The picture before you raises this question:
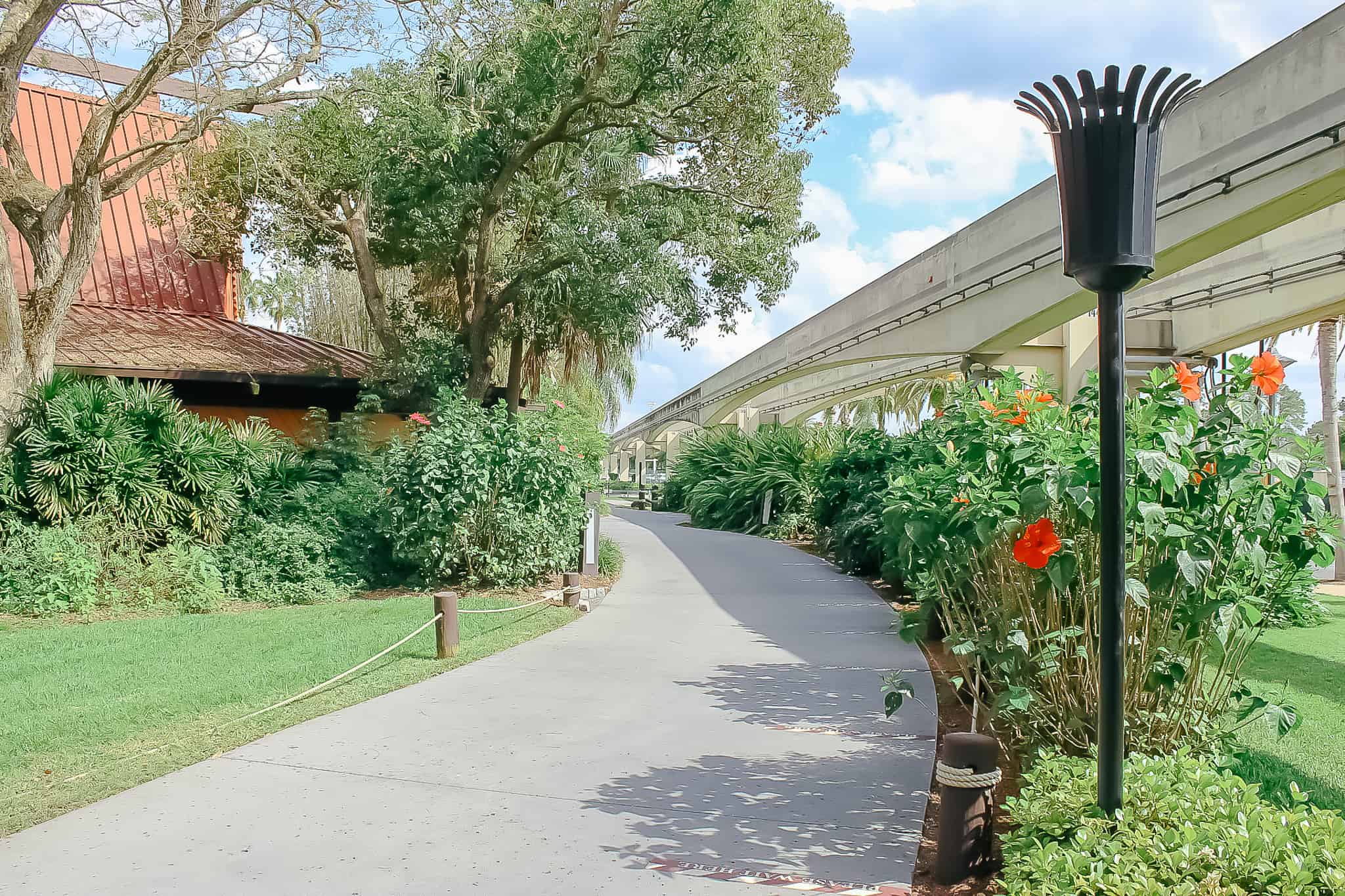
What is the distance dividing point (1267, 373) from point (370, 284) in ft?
46.3

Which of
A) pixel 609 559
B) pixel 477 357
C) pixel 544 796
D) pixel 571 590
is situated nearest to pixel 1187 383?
pixel 544 796

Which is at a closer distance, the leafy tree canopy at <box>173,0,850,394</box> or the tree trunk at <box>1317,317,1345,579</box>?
the leafy tree canopy at <box>173,0,850,394</box>

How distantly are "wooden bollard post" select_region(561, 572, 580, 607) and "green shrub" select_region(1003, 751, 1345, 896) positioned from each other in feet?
25.5

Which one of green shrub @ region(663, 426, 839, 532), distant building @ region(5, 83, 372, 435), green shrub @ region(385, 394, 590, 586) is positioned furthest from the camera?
green shrub @ region(663, 426, 839, 532)

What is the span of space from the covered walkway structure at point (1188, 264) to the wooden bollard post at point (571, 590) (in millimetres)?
7424

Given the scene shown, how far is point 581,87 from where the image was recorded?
14031 millimetres

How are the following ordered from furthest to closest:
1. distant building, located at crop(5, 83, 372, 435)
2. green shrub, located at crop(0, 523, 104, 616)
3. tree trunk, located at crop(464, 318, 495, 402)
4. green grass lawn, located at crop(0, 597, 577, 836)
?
distant building, located at crop(5, 83, 372, 435) → tree trunk, located at crop(464, 318, 495, 402) → green shrub, located at crop(0, 523, 104, 616) → green grass lawn, located at crop(0, 597, 577, 836)

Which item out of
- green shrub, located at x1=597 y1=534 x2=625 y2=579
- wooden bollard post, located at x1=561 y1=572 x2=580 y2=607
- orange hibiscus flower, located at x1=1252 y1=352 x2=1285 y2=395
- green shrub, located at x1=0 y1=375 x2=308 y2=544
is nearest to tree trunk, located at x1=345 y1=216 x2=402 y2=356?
green shrub, located at x1=0 y1=375 x2=308 y2=544

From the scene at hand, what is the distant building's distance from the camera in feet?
50.9

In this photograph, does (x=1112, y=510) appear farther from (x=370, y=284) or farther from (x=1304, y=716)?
(x=370, y=284)

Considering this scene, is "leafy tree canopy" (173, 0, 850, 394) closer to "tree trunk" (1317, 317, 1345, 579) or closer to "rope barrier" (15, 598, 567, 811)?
"rope barrier" (15, 598, 567, 811)

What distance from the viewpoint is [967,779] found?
12.4 feet

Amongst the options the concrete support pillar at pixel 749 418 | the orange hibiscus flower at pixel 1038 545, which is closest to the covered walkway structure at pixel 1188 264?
the orange hibiscus flower at pixel 1038 545

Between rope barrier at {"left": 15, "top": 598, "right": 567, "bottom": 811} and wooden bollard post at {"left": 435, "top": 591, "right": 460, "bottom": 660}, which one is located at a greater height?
wooden bollard post at {"left": 435, "top": 591, "right": 460, "bottom": 660}
